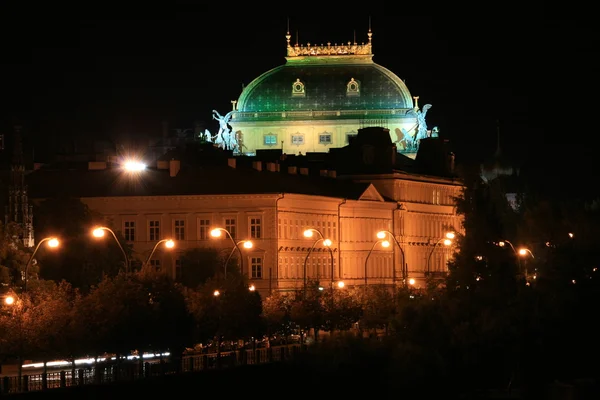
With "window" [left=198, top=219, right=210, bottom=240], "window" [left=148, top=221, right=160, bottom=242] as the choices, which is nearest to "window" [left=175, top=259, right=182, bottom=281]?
"window" [left=148, top=221, right=160, bottom=242]

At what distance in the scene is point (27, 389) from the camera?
90500 millimetres

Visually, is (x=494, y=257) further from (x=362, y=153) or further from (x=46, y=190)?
(x=362, y=153)

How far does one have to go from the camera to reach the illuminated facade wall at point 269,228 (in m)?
156

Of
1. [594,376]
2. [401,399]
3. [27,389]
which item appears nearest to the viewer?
[27,389]

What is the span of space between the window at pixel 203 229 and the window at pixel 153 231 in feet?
7.29

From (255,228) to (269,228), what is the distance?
768 millimetres

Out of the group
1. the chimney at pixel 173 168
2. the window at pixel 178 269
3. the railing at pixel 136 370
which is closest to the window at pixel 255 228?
the chimney at pixel 173 168

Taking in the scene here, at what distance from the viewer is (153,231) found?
157125 millimetres

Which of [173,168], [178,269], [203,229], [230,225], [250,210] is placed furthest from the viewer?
[173,168]

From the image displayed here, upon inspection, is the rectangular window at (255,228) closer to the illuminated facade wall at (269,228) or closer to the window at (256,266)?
the illuminated facade wall at (269,228)

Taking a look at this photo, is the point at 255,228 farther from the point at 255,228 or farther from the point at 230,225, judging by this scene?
the point at 230,225

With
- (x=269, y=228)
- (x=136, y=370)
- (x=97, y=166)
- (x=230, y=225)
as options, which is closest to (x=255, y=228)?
(x=269, y=228)

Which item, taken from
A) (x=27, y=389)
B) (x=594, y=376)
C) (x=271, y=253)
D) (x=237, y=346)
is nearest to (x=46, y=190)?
(x=271, y=253)

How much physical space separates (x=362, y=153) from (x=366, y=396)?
8729cm
